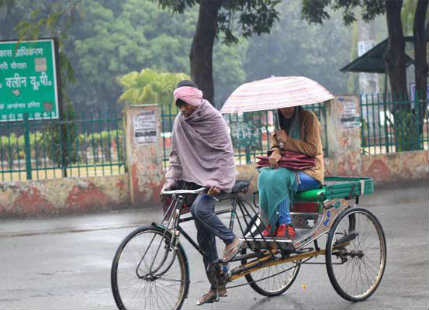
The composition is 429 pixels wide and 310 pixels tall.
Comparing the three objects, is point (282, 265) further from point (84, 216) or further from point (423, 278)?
point (84, 216)

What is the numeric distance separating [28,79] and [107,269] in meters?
7.59

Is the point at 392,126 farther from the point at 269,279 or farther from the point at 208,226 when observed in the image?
the point at 208,226

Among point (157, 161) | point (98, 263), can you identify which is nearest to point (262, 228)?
point (98, 263)

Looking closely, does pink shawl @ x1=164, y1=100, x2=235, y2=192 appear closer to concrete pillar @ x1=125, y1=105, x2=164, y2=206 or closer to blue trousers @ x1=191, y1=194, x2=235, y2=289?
blue trousers @ x1=191, y1=194, x2=235, y2=289

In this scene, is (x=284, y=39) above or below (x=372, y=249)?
above

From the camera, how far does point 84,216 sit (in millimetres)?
13125

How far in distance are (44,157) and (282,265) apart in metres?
8.07

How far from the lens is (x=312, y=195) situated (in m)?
6.37

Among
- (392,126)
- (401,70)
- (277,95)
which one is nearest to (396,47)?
(401,70)

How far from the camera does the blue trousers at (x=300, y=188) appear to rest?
20.5 ft

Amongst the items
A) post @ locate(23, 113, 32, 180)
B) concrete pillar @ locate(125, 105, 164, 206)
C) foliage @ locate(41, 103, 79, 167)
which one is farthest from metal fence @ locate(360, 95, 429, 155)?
post @ locate(23, 113, 32, 180)

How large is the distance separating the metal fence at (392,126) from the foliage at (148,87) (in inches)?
1220

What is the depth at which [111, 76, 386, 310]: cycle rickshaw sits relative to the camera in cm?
557

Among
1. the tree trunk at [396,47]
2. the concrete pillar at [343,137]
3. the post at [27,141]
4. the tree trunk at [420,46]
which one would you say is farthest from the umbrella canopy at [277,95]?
the tree trunk at [420,46]
